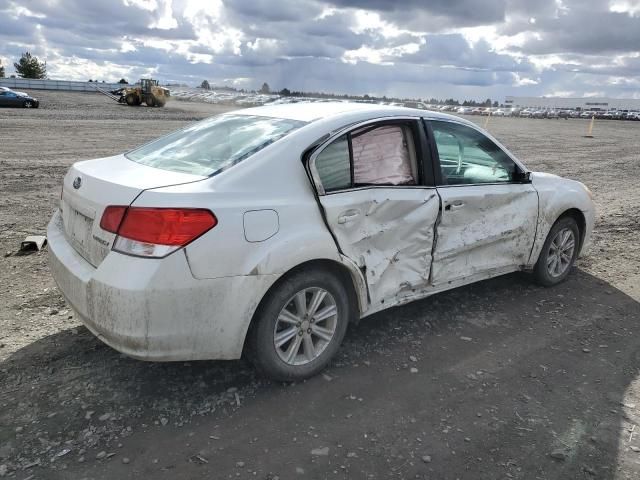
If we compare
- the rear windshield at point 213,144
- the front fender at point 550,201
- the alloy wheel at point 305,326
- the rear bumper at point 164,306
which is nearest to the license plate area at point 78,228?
the rear bumper at point 164,306

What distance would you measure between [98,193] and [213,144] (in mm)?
858

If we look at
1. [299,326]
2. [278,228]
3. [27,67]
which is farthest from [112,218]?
[27,67]

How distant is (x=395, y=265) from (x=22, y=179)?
27.9 feet

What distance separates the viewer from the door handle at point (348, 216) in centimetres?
339

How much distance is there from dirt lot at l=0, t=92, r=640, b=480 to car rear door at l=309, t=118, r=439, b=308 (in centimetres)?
64

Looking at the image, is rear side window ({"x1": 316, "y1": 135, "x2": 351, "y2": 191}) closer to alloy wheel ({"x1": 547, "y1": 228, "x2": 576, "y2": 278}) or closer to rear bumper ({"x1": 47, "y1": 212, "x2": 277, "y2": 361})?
rear bumper ({"x1": 47, "y1": 212, "x2": 277, "y2": 361})

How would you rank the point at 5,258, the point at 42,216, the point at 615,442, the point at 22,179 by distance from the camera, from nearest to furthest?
the point at 615,442, the point at 5,258, the point at 42,216, the point at 22,179

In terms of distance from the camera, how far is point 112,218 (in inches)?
115

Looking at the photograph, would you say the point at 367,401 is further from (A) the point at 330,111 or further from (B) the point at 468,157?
(B) the point at 468,157

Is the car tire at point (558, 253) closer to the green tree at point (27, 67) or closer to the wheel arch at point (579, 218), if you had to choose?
the wheel arch at point (579, 218)

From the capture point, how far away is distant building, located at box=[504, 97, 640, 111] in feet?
393

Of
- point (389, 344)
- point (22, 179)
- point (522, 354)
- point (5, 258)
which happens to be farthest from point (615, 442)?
point (22, 179)

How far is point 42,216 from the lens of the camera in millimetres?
7223

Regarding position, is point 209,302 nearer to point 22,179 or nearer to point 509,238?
point 509,238
